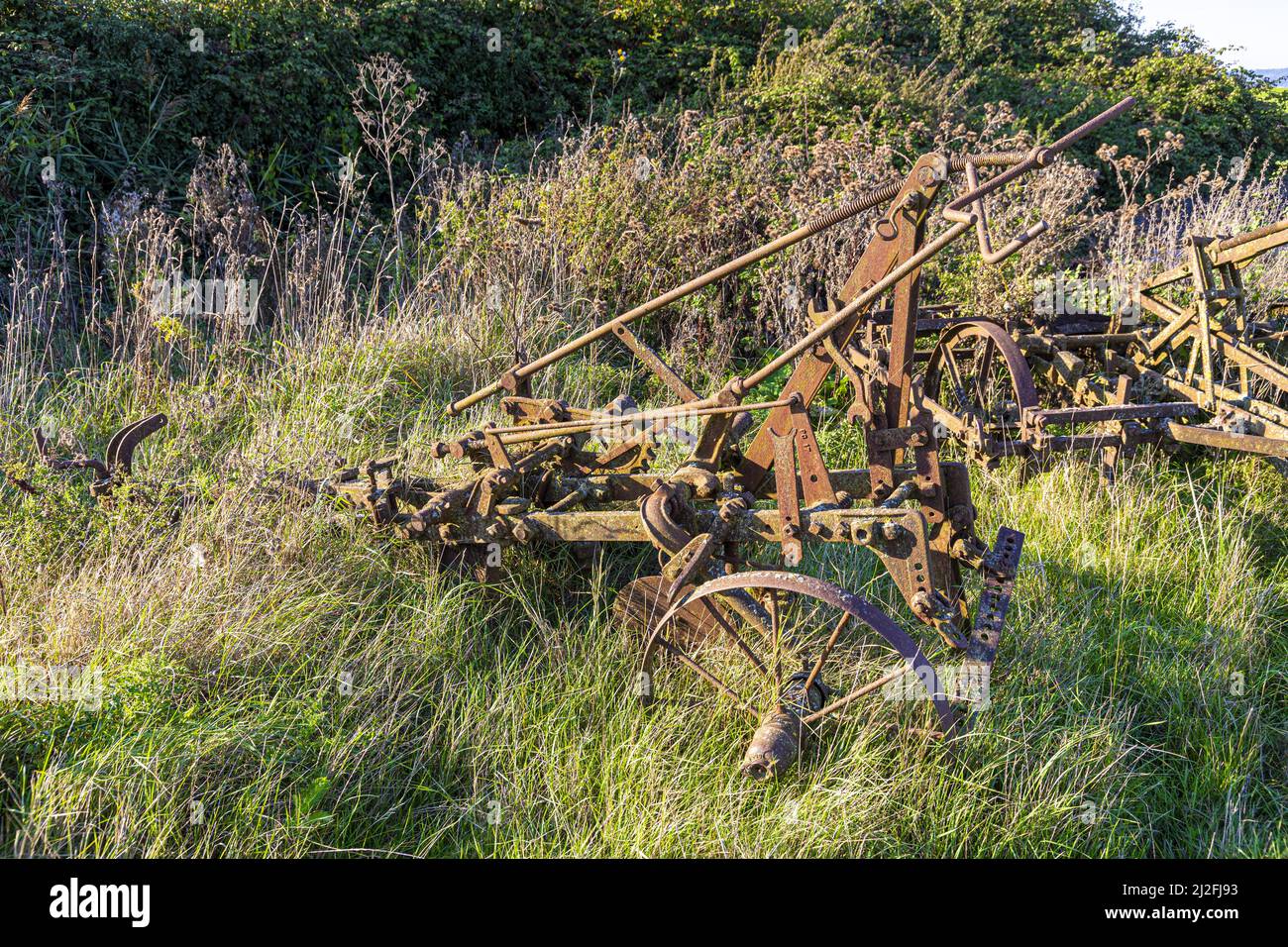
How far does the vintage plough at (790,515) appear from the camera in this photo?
9.10 ft

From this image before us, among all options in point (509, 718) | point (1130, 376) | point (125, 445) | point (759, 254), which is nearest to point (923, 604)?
point (759, 254)

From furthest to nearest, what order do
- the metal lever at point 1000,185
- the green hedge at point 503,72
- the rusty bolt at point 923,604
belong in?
the green hedge at point 503,72
the rusty bolt at point 923,604
the metal lever at point 1000,185

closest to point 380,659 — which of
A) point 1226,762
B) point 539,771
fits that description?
point 539,771

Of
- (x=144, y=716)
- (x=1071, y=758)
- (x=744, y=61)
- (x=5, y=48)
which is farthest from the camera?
(x=744, y=61)

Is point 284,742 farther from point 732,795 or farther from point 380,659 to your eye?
point 732,795

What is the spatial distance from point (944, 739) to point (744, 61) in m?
8.64

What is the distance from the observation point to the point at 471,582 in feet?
11.5

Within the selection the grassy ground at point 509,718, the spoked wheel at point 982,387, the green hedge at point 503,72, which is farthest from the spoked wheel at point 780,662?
the green hedge at point 503,72

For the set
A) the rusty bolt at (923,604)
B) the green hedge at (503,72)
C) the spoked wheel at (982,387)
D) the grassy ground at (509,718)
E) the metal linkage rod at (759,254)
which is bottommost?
the grassy ground at (509,718)

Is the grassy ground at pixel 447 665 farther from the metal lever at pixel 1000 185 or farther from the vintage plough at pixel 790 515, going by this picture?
the metal lever at pixel 1000 185

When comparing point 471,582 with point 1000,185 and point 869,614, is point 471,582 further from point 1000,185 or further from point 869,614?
point 1000,185

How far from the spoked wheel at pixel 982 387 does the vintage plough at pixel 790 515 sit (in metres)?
→ 1.41

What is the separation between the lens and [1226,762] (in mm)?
3045

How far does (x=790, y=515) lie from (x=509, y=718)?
1084 mm
